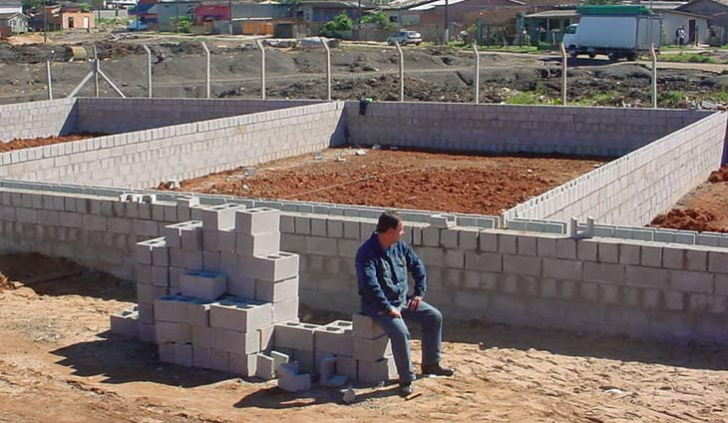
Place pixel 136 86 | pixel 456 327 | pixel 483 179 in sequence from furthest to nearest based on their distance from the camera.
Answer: pixel 136 86 → pixel 483 179 → pixel 456 327

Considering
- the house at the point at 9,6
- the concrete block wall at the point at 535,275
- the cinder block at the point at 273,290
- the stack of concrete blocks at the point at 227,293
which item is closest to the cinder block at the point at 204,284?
the stack of concrete blocks at the point at 227,293

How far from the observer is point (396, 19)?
71.8 m

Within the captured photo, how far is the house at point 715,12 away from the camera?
5738 cm

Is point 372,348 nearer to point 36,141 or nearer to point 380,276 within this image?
point 380,276

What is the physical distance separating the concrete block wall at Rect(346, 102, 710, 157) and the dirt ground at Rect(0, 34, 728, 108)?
772cm

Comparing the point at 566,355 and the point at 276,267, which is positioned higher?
the point at 276,267

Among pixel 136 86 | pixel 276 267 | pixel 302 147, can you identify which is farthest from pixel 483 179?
pixel 136 86

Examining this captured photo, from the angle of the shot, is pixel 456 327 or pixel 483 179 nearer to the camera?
pixel 456 327

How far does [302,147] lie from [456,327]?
11.7m

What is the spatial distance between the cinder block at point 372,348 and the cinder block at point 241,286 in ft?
2.77

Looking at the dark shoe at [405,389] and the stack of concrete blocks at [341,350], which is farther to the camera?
the stack of concrete blocks at [341,350]

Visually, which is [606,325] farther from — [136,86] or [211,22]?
[211,22]

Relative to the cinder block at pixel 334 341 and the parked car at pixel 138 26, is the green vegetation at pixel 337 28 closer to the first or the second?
the parked car at pixel 138 26

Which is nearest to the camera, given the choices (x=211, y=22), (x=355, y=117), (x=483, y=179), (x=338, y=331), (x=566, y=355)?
(x=338, y=331)
